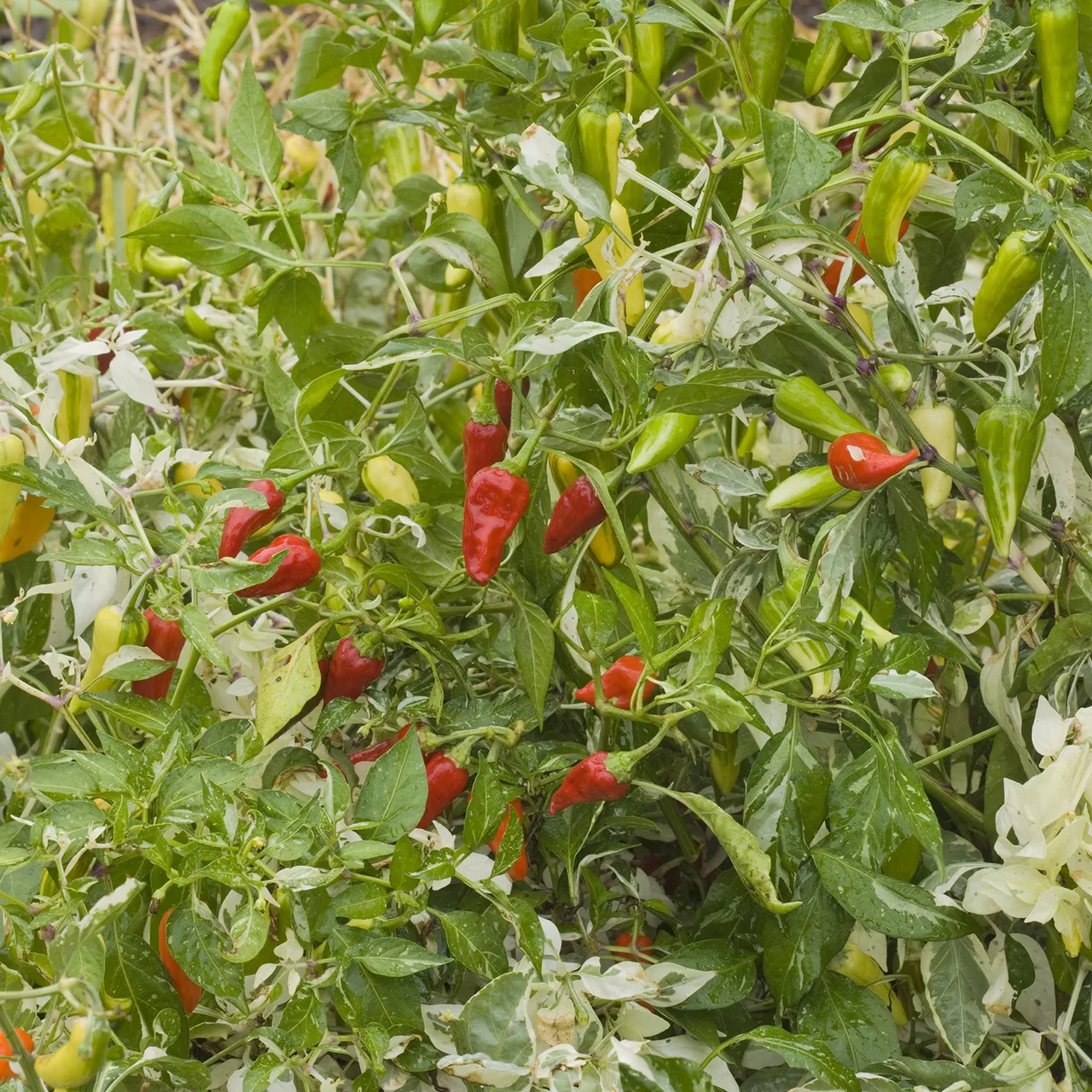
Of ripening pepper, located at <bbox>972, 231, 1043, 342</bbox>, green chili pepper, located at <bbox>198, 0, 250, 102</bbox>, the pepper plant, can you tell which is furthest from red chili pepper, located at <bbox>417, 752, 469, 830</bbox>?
green chili pepper, located at <bbox>198, 0, 250, 102</bbox>

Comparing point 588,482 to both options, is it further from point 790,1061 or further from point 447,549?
point 790,1061

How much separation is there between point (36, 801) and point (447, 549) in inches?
12.2

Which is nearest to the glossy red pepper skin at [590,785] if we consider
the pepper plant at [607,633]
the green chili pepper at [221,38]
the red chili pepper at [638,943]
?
the pepper plant at [607,633]

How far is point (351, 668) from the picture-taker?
0.59 metres

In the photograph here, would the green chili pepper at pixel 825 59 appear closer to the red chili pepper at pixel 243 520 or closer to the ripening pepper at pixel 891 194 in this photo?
the ripening pepper at pixel 891 194

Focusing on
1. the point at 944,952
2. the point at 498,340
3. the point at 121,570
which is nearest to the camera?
the point at 944,952

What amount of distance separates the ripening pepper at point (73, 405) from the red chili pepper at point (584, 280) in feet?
1.08

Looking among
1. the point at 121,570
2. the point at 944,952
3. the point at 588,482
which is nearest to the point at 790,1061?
the point at 944,952

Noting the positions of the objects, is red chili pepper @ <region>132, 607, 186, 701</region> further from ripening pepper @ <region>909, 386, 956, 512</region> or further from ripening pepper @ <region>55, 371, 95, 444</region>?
ripening pepper @ <region>909, 386, 956, 512</region>

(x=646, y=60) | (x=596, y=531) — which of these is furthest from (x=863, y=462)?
(x=646, y=60)

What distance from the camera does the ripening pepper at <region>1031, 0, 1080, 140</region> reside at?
1.84ft

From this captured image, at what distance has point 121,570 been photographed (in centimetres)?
73

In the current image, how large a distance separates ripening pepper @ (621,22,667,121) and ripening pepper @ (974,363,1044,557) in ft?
0.78

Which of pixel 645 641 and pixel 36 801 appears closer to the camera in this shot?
pixel 645 641
